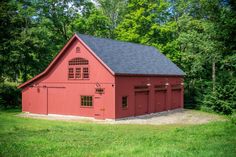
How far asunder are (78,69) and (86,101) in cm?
295

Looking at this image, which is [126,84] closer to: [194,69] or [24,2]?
[194,69]

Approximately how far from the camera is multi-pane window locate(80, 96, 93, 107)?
30.1 m

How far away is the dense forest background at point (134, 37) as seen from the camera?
3806 centimetres

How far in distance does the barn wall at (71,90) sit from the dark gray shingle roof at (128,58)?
2.79 ft

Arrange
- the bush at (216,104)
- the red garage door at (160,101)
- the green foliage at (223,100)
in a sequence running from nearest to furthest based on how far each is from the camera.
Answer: the red garage door at (160,101) < the green foliage at (223,100) < the bush at (216,104)

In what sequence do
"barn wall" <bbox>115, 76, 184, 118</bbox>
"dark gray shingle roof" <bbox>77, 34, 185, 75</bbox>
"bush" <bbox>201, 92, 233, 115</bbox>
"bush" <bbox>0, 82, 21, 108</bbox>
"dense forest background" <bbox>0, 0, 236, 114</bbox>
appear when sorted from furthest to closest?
1. "bush" <bbox>0, 82, 21, 108</bbox>
2. "dense forest background" <bbox>0, 0, 236, 114</bbox>
3. "bush" <bbox>201, 92, 233, 115</bbox>
4. "dark gray shingle roof" <bbox>77, 34, 185, 75</bbox>
5. "barn wall" <bbox>115, 76, 184, 118</bbox>

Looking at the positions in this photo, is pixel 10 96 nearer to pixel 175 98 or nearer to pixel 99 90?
pixel 99 90

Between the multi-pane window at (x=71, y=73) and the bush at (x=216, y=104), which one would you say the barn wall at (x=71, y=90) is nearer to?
the multi-pane window at (x=71, y=73)

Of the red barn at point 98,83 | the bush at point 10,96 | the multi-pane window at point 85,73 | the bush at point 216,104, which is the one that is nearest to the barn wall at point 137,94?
the red barn at point 98,83

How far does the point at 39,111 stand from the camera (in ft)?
110

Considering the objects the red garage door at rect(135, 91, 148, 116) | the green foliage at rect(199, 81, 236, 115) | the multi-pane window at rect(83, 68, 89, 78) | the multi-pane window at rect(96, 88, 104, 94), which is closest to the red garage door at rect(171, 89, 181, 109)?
the green foliage at rect(199, 81, 236, 115)

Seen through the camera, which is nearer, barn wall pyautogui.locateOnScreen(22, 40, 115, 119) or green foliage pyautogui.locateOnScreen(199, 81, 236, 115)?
barn wall pyautogui.locateOnScreen(22, 40, 115, 119)

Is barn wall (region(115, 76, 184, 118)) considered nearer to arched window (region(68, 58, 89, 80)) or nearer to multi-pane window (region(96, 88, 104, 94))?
multi-pane window (region(96, 88, 104, 94))

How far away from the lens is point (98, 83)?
2956 cm
